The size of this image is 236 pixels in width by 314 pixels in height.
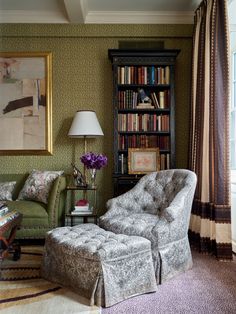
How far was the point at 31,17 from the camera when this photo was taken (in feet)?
14.0

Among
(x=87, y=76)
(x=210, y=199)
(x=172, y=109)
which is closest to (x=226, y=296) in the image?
(x=210, y=199)

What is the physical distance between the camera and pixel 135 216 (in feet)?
9.70

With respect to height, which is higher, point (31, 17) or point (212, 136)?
point (31, 17)

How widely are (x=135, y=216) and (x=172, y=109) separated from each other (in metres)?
1.65

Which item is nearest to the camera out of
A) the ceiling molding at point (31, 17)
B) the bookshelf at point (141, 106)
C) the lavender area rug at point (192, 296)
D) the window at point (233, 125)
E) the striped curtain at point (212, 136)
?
the lavender area rug at point (192, 296)

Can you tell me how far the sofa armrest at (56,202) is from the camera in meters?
3.49

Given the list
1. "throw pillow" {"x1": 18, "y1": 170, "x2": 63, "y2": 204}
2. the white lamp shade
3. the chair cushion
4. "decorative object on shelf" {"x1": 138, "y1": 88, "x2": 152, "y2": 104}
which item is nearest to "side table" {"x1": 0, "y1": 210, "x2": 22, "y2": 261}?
"throw pillow" {"x1": 18, "y1": 170, "x2": 63, "y2": 204}

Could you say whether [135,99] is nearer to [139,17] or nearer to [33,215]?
[139,17]

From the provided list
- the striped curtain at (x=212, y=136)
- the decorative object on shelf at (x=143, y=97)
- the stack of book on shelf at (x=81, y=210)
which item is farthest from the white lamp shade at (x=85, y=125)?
the striped curtain at (x=212, y=136)

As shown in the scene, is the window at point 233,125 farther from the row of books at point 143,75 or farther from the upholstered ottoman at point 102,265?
the upholstered ottoman at point 102,265

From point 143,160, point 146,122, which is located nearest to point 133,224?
point 143,160

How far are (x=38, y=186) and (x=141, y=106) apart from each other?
5.28 ft

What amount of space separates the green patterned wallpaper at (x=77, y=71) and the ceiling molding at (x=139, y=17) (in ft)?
0.21

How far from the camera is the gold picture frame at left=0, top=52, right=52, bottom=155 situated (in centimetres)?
427
